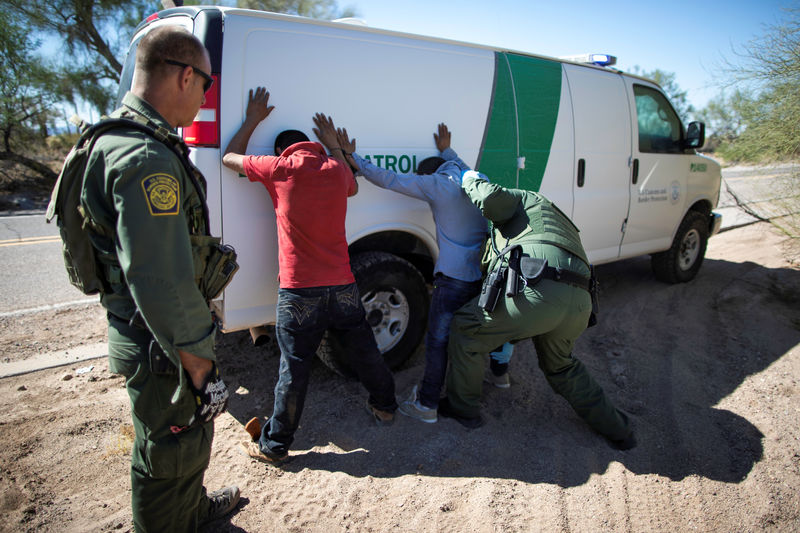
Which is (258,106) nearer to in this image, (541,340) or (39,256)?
(541,340)

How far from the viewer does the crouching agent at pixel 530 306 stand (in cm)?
278

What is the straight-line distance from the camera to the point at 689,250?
602cm

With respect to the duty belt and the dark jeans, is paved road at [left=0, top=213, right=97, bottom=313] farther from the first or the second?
the duty belt

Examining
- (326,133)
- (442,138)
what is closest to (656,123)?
(442,138)

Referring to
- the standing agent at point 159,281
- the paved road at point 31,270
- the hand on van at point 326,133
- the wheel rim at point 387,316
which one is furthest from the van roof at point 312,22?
the paved road at point 31,270

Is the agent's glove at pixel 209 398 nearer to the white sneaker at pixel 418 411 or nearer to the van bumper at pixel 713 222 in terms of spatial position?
the white sneaker at pixel 418 411

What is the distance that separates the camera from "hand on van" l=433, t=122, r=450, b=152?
357cm

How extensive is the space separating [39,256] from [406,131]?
5.54 meters

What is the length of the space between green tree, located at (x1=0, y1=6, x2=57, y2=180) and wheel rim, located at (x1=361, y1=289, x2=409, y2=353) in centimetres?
1235

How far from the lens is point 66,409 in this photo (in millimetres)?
3160

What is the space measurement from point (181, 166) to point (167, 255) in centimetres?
36

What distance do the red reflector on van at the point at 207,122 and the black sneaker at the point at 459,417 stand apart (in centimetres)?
212

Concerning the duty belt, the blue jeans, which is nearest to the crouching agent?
the duty belt

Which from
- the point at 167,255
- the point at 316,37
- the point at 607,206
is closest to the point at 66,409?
the point at 167,255
